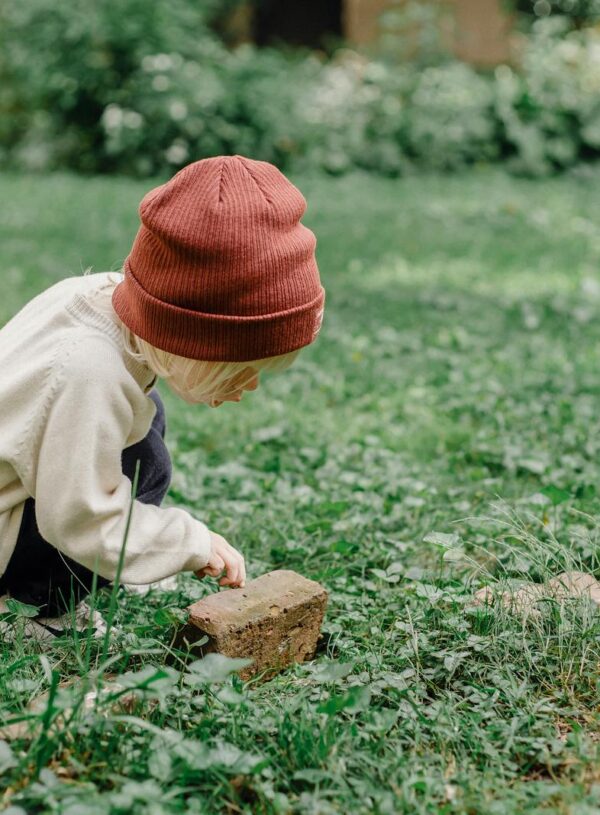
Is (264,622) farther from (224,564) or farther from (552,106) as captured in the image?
(552,106)

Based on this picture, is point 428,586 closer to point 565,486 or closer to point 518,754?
point 518,754

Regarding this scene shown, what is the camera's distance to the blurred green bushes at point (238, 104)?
9938 millimetres

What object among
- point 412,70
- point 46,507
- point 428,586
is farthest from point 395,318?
point 412,70

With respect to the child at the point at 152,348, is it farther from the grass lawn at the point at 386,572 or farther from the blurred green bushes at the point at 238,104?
the blurred green bushes at the point at 238,104

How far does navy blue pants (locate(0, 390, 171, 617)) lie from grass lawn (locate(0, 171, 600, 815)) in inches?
6.3

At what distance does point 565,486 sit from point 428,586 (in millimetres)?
1035

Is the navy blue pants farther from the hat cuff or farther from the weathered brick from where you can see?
the hat cuff

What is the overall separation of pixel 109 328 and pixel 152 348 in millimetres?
132

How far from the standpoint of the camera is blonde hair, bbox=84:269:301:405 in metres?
1.92

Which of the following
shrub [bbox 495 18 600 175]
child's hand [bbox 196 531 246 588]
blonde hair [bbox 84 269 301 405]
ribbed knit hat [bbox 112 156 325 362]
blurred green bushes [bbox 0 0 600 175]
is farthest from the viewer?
shrub [bbox 495 18 600 175]

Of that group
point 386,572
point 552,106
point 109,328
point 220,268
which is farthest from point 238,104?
point 220,268

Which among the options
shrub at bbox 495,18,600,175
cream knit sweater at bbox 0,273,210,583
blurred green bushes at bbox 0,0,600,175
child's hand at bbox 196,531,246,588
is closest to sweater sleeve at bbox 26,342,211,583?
cream knit sweater at bbox 0,273,210,583

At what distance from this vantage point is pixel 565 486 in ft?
10.1

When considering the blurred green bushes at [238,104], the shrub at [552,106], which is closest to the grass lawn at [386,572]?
→ the blurred green bushes at [238,104]
